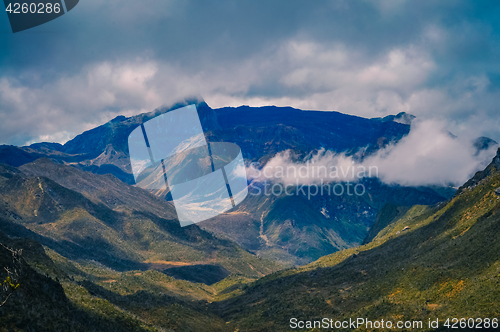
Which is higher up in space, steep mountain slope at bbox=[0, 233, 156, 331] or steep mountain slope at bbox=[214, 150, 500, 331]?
steep mountain slope at bbox=[0, 233, 156, 331]

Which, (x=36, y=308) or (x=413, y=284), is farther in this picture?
(x=413, y=284)

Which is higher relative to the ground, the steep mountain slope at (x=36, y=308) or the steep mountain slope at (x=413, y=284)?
the steep mountain slope at (x=36, y=308)

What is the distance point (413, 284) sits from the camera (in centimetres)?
5538

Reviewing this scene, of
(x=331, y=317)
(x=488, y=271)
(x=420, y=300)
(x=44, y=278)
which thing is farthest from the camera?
(x=331, y=317)

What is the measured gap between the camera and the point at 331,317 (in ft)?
183

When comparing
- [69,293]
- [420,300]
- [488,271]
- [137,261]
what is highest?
[69,293]

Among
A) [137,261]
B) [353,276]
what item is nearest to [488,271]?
[353,276]

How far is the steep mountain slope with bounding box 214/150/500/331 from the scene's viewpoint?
138 ft

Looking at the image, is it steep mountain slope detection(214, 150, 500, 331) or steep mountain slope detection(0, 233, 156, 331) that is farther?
steep mountain slope detection(214, 150, 500, 331)

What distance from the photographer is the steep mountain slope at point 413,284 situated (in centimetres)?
4200

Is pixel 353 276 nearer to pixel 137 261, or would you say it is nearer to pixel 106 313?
pixel 106 313

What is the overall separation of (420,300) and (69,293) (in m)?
47.7

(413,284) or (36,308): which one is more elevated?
(36,308)

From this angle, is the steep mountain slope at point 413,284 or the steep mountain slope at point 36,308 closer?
the steep mountain slope at point 36,308
